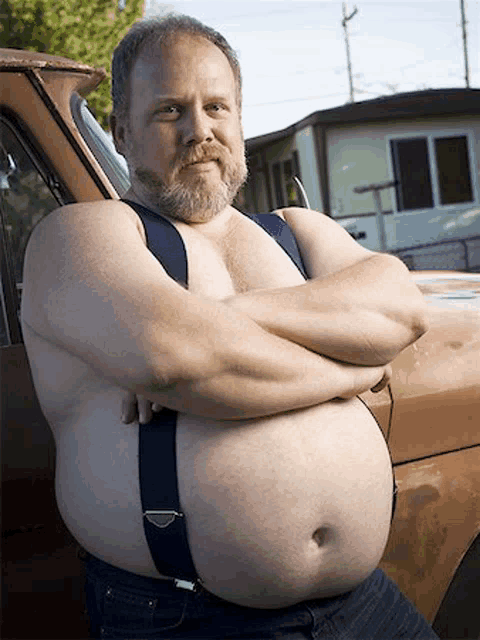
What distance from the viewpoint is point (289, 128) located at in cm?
2103

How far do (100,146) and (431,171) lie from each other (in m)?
19.5

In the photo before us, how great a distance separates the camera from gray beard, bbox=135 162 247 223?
225cm

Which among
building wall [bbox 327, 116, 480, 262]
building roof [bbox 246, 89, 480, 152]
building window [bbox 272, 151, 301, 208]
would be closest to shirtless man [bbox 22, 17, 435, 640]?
building roof [bbox 246, 89, 480, 152]

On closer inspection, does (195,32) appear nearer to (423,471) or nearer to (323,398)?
(323,398)

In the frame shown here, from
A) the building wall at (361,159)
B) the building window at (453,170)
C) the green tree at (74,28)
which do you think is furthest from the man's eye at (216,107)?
the building window at (453,170)

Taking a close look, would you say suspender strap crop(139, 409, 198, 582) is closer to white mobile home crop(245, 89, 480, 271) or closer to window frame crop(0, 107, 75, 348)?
window frame crop(0, 107, 75, 348)

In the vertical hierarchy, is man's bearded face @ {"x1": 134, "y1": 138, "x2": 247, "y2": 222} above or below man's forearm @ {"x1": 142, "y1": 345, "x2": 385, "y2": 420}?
above

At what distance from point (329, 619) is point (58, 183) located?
132 cm

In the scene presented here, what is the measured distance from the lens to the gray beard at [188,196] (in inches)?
88.7

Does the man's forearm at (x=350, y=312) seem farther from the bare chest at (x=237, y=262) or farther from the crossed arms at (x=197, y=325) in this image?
the bare chest at (x=237, y=262)

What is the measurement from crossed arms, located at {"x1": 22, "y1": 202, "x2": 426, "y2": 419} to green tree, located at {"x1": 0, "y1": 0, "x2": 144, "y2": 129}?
945cm

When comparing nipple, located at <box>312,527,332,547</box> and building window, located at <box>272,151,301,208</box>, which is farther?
building window, located at <box>272,151,301,208</box>

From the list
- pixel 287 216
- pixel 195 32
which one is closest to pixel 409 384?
pixel 287 216

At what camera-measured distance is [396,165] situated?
21016 mm
